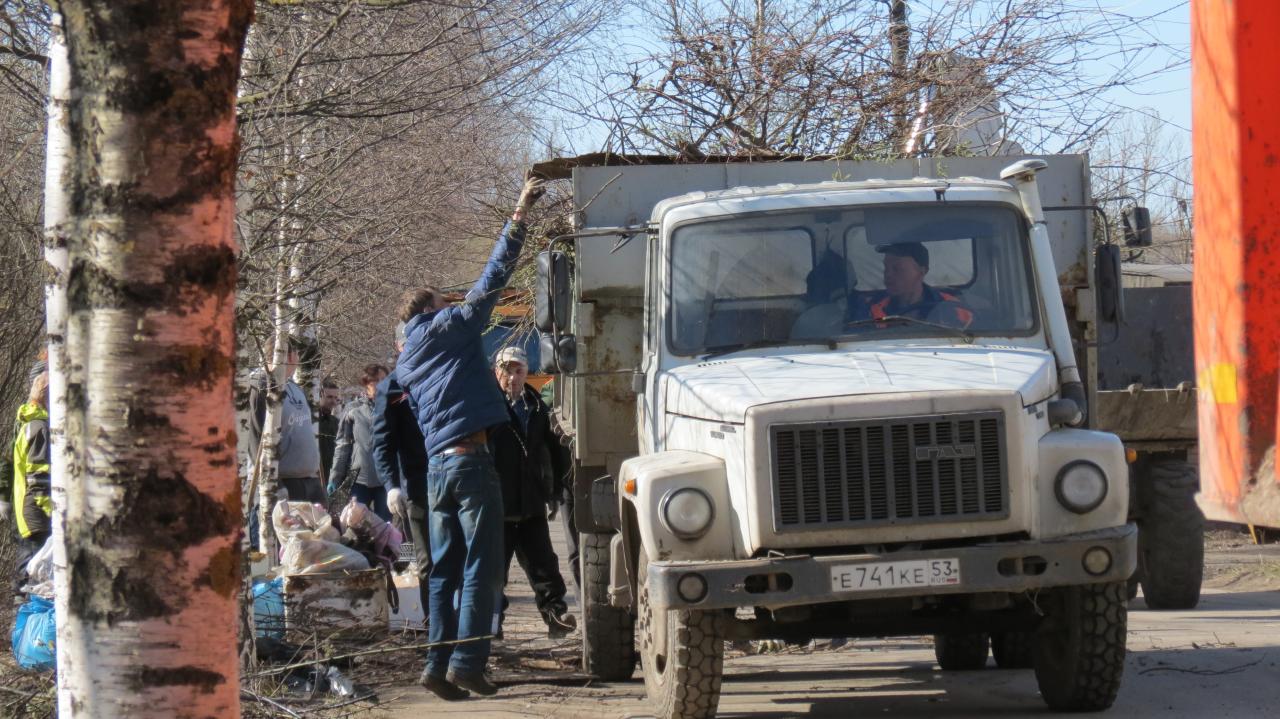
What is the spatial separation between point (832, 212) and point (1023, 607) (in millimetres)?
1886

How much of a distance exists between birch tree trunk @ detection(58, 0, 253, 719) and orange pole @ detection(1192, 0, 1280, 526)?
73.6 inches

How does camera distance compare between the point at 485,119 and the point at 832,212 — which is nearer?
the point at 832,212

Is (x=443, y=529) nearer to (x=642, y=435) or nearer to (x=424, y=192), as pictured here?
(x=642, y=435)

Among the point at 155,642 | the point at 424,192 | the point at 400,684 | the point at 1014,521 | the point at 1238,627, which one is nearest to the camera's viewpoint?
the point at 155,642

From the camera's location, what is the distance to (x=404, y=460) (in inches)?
350

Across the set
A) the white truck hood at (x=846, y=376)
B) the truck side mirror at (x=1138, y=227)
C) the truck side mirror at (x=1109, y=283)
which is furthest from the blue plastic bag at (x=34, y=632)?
the truck side mirror at (x=1138, y=227)

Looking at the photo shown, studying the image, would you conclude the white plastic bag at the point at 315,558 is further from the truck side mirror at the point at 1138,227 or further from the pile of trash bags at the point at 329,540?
the truck side mirror at the point at 1138,227

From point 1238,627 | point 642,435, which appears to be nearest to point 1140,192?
point 1238,627

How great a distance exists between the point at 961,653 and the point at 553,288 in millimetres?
2945

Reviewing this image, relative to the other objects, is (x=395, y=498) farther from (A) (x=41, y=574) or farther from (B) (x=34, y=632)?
(B) (x=34, y=632)

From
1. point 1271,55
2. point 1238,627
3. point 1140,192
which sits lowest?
point 1238,627

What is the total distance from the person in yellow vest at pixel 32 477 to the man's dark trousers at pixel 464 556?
3.25 meters

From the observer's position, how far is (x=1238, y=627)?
9.40 m

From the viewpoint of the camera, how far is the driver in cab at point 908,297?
22.5ft
